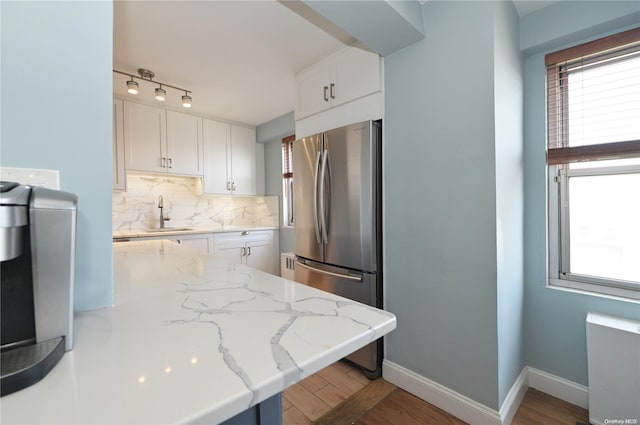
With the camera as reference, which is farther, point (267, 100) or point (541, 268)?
point (267, 100)

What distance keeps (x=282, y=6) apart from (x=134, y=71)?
161cm

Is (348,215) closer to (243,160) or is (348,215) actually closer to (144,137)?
(243,160)

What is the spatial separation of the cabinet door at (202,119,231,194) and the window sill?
3590 millimetres

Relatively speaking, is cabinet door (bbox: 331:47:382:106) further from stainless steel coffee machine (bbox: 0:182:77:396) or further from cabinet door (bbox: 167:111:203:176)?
cabinet door (bbox: 167:111:203:176)

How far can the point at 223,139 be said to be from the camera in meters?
A: 3.82

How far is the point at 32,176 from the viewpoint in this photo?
67 cm

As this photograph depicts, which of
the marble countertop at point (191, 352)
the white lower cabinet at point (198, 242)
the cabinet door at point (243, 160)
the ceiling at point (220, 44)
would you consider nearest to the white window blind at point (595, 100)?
the ceiling at point (220, 44)

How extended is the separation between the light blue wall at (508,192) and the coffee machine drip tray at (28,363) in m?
1.72

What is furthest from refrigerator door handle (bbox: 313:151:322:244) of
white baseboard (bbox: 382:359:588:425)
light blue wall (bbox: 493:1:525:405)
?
light blue wall (bbox: 493:1:525:405)

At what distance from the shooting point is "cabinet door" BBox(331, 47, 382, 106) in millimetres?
1983

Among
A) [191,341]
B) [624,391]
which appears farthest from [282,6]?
[624,391]

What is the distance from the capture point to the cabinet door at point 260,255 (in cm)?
367

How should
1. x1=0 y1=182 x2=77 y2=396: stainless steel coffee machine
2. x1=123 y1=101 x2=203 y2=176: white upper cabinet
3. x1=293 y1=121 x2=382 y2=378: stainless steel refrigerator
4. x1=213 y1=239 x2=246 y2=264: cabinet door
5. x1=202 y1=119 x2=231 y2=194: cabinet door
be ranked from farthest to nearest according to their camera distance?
x1=202 y1=119 x2=231 y2=194: cabinet door
x1=213 y1=239 x2=246 y2=264: cabinet door
x1=123 y1=101 x2=203 y2=176: white upper cabinet
x1=293 y1=121 x2=382 y2=378: stainless steel refrigerator
x1=0 y1=182 x2=77 y2=396: stainless steel coffee machine

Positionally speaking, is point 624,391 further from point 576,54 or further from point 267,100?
point 267,100
